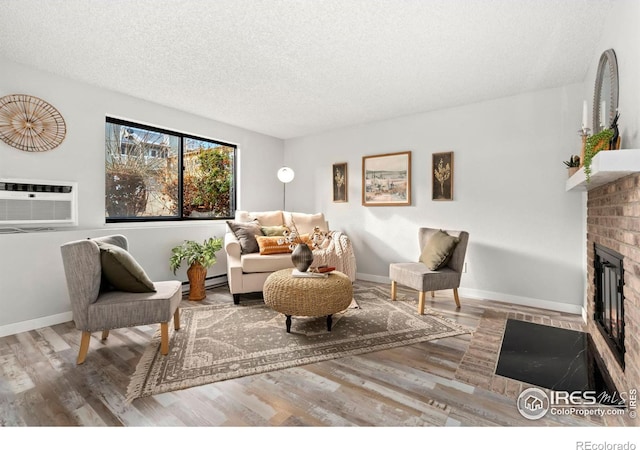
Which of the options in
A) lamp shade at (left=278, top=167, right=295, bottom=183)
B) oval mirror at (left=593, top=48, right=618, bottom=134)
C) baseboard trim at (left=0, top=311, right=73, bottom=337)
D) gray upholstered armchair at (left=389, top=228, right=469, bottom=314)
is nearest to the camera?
oval mirror at (left=593, top=48, right=618, bottom=134)

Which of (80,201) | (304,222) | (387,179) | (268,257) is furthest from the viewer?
(304,222)

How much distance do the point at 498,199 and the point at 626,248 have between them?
6.63 feet

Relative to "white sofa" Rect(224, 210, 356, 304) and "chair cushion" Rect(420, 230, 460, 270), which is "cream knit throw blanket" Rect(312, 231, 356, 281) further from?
"chair cushion" Rect(420, 230, 460, 270)

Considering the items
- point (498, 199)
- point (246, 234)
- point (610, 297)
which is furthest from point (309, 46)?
point (610, 297)

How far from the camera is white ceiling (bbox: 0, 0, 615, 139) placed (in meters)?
2.01

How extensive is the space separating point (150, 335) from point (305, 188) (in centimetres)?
330

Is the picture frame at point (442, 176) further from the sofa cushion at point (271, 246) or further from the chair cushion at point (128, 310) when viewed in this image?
the chair cushion at point (128, 310)

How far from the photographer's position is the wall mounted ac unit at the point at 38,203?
2719 mm

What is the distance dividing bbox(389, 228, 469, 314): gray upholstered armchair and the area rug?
265 millimetres

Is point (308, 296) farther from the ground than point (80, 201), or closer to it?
closer to it

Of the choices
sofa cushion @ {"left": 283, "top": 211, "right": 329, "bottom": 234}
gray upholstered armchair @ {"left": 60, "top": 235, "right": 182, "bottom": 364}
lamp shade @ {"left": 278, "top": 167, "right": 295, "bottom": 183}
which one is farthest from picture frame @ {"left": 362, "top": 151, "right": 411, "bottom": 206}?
gray upholstered armchair @ {"left": 60, "top": 235, "right": 182, "bottom": 364}

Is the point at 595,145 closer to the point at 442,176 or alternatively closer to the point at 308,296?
the point at 308,296

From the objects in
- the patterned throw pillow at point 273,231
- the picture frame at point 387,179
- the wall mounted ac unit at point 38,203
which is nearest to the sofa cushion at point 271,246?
the patterned throw pillow at point 273,231

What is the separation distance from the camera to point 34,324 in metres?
2.73
